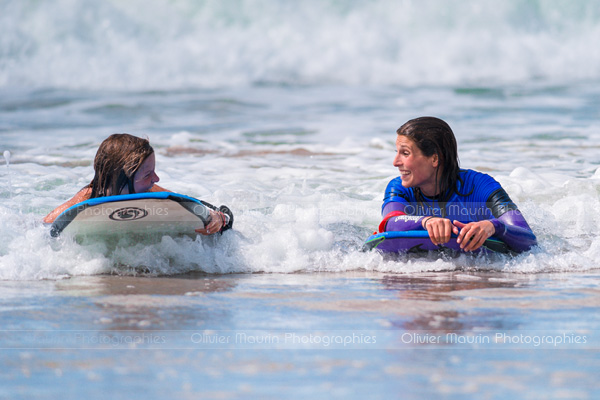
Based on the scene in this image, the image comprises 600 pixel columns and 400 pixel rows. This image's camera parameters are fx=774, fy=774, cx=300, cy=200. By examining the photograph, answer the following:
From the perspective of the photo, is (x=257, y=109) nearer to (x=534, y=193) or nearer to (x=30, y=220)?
(x=534, y=193)

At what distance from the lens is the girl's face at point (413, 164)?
5.17 metres

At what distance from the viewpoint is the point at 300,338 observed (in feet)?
10.3

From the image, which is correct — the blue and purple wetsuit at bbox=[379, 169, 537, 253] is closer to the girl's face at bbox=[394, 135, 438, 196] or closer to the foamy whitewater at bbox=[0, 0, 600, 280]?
the girl's face at bbox=[394, 135, 438, 196]

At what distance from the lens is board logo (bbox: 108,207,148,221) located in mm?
4809

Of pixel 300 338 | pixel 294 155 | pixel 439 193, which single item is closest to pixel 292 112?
pixel 294 155

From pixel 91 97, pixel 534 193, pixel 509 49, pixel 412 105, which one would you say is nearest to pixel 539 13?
pixel 509 49

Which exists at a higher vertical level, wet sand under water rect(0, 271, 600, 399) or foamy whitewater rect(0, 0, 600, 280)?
foamy whitewater rect(0, 0, 600, 280)

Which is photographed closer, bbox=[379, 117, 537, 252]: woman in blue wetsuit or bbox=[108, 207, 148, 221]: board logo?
bbox=[108, 207, 148, 221]: board logo

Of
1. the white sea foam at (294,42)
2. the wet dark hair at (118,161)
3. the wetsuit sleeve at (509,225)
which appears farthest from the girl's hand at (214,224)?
the white sea foam at (294,42)

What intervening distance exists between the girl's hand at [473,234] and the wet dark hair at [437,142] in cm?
50

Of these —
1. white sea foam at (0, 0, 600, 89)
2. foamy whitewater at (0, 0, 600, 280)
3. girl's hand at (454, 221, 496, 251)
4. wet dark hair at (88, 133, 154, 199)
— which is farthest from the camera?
white sea foam at (0, 0, 600, 89)

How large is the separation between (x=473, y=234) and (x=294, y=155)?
748 cm

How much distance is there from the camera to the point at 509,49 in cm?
2148

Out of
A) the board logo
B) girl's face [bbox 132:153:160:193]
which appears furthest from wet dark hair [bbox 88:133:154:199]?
the board logo
